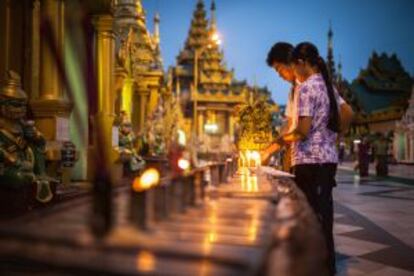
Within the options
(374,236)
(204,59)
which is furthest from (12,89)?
(204,59)

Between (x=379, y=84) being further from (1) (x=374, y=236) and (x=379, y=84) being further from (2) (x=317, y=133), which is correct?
(2) (x=317, y=133)

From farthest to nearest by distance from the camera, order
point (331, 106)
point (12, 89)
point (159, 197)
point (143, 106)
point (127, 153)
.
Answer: point (143, 106), point (127, 153), point (12, 89), point (331, 106), point (159, 197)

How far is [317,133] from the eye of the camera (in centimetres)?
293

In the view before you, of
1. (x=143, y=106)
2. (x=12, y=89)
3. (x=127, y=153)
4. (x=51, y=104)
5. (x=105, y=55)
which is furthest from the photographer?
(x=143, y=106)

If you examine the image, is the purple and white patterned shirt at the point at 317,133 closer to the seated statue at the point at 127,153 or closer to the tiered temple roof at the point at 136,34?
the seated statue at the point at 127,153

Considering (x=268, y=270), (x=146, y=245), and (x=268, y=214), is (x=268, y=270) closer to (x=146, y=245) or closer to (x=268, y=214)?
(x=146, y=245)

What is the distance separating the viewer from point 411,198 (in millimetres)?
8867

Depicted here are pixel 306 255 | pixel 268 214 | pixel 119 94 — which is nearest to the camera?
pixel 306 255

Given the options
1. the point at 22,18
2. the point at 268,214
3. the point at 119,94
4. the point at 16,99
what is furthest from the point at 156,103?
the point at 268,214

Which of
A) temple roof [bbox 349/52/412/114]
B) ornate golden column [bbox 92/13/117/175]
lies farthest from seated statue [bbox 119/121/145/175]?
temple roof [bbox 349/52/412/114]

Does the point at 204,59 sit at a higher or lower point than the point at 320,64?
higher

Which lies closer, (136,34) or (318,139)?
(318,139)

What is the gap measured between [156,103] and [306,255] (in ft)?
53.8

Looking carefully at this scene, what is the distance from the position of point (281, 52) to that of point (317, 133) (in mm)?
812
